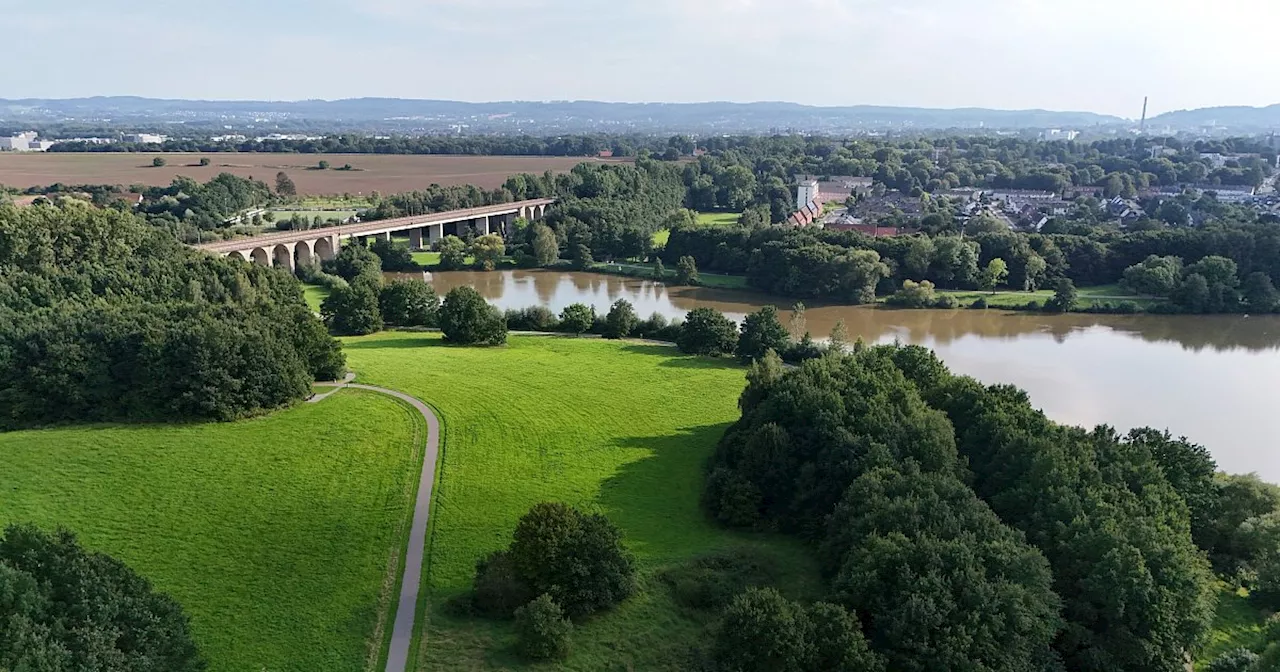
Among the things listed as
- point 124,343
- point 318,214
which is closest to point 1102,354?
point 124,343

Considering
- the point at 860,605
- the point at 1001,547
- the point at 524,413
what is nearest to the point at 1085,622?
the point at 1001,547

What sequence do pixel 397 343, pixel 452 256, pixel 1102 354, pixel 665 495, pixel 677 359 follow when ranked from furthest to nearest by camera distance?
1. pixel 452 256
2. pixel 1102 354
3. pixel 397 343
4. pixel 677 359
5. pixel 665 495

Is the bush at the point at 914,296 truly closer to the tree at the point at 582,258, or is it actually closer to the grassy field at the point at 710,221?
the grassy field at the point at 710,221

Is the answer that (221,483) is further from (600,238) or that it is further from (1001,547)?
(600,238)

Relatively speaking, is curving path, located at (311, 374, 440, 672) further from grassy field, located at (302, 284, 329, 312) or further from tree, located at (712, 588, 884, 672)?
grassy field, located at (302, 284, 329, 312)

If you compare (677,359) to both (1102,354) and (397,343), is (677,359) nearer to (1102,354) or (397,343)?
(397,343)

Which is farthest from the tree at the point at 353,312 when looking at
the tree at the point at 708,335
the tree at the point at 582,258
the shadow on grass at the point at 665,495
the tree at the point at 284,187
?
the tree at the point at 284,187

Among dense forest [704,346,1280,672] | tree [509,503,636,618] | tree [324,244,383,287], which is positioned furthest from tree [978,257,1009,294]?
tree [509,503,636,618]
